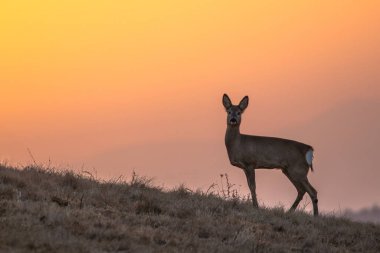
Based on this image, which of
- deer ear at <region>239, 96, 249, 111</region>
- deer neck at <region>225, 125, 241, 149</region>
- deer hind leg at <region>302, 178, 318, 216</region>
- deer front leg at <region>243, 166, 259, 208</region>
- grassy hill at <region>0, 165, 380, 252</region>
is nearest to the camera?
grassy hill at <region>0, 165, 380, 252</region>

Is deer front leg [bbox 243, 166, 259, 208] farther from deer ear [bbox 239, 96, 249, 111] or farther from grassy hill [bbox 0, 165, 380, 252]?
deer ear [bbox 239, 96, 249, 111]

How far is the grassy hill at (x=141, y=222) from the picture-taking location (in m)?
10.5

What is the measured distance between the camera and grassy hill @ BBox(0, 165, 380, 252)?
10453mm

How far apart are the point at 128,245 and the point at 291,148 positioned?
9.15 metres

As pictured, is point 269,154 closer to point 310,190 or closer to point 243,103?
point 310,190

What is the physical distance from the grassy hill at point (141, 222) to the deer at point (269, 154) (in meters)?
2.70

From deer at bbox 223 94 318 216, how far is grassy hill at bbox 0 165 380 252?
2.70 meters

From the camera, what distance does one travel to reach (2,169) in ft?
46.7

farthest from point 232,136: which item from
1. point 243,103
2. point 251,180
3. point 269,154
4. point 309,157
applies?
point 309,157

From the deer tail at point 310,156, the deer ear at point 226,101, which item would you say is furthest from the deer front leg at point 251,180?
the deer ear at point 226,101

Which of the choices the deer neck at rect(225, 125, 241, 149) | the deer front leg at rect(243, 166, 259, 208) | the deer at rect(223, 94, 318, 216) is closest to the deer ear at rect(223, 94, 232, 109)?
the deer at rect(223, 94, 318, 216)

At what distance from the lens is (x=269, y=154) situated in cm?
1869

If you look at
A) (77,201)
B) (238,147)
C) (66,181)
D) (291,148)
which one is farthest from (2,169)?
(291,148)

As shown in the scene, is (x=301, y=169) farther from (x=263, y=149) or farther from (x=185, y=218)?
(x=185, y=218)
